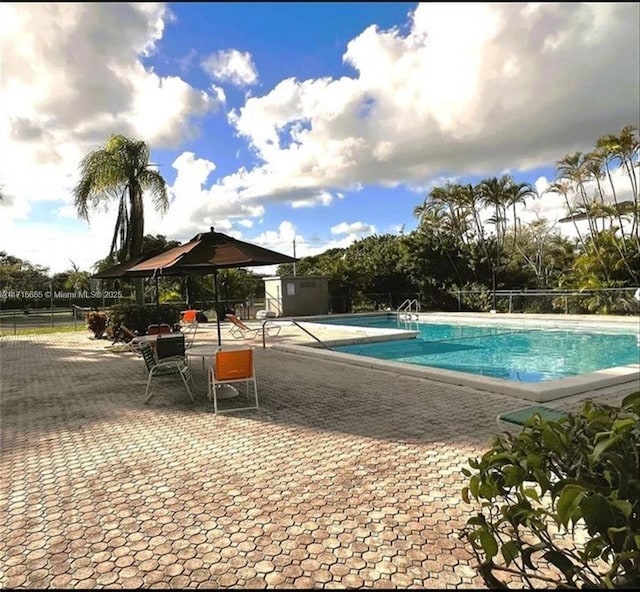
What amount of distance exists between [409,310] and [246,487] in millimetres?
19625

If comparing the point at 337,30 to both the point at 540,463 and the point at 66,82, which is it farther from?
the point at 540,463

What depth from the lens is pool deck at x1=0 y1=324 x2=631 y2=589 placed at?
241cm

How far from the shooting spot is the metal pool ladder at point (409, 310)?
20.8 metres

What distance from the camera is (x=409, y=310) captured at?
22359 mm


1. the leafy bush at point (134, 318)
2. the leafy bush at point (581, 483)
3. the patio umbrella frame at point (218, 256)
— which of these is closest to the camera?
the leafy bush at point (581, 483)

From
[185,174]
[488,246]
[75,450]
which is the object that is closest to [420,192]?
[488,246]

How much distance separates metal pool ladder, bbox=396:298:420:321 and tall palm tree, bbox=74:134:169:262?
464 inches

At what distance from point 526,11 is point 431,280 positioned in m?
23.1

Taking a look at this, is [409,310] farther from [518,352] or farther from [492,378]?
[492,378]

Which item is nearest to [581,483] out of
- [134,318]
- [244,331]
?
[134,318]

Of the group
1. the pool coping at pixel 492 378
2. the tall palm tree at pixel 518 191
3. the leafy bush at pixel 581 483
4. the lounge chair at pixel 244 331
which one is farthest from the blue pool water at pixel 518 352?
Result: the tall palm tree at pixel 518 191

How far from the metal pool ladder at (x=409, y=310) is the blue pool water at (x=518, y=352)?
4.26 metres

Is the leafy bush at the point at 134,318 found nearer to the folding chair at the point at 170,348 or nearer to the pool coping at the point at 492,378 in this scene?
the pool coping at the point at 492,378

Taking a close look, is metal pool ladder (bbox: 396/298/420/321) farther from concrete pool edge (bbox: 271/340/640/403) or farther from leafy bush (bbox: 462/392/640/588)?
leafy bush (bbox: 462/392/640/588)
